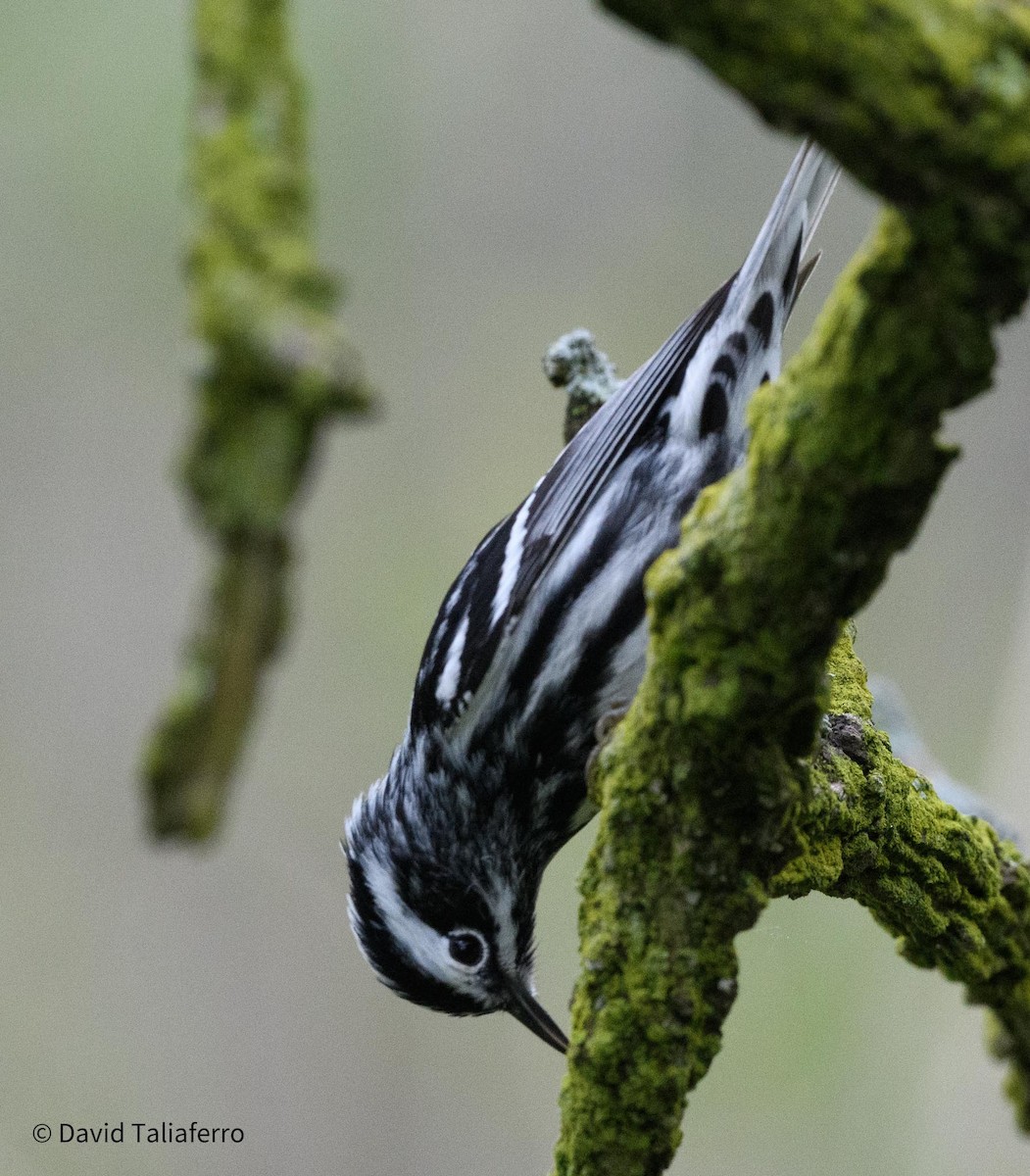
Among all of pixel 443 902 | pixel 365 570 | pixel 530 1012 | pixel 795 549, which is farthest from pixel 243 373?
pixel 365 570

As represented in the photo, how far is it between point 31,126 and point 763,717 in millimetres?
5992

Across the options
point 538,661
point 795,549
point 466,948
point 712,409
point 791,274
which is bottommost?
point 466,948

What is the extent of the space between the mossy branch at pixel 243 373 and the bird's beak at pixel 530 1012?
203 centimetres

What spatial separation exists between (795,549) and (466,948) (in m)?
1.82

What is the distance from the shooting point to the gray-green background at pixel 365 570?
6422 millimetres

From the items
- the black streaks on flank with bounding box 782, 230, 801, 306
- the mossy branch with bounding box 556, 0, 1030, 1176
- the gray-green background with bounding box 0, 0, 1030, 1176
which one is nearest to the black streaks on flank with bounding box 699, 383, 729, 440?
the black streaks on flank with bounding box 782, 230, 801, 306

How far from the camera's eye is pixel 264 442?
1060 millimetres

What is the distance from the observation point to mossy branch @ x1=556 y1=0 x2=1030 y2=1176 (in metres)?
1.14

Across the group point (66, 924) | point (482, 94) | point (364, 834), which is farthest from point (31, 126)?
point (364, 834)

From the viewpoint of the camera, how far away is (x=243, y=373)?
1.05 meters

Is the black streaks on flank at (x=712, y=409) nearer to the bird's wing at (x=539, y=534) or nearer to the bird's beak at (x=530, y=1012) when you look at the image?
the bird's wing at (x=539, y=534)

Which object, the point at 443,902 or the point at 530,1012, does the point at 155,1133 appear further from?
the point at 443,902

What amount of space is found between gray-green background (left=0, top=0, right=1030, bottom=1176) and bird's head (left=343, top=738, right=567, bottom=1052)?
343 cm

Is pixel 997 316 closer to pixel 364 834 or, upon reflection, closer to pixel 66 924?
pixel 364 834
